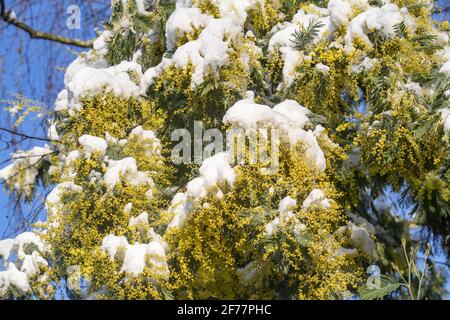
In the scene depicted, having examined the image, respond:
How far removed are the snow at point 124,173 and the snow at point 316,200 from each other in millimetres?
1167

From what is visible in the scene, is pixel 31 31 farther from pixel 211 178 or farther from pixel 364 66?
pixel 364 66

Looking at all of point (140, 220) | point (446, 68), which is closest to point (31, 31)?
point (140, 220)

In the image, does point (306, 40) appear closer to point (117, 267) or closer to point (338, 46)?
point (338, 46)

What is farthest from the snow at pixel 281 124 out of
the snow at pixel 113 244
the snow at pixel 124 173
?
the snow at pixel 113 244

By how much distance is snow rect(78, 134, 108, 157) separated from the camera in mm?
4895

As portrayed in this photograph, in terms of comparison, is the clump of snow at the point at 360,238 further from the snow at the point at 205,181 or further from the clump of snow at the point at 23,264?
the clump of snow at the point at 23,264

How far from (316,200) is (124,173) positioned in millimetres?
1332

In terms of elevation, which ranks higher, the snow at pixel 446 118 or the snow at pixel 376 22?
the snow at pixel 376 22

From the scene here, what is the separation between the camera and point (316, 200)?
440cm

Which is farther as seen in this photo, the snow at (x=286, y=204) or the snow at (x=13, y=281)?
the snow at (x=13, y=281)

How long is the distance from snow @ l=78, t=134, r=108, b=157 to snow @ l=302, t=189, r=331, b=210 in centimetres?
144

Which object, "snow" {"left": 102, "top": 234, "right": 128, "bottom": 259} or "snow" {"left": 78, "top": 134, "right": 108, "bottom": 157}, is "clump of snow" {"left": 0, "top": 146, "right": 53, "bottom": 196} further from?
"snow" {"left": 102, "top": 234, "right": 128, "bottom": 259}

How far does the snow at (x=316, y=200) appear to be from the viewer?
14.4ft
